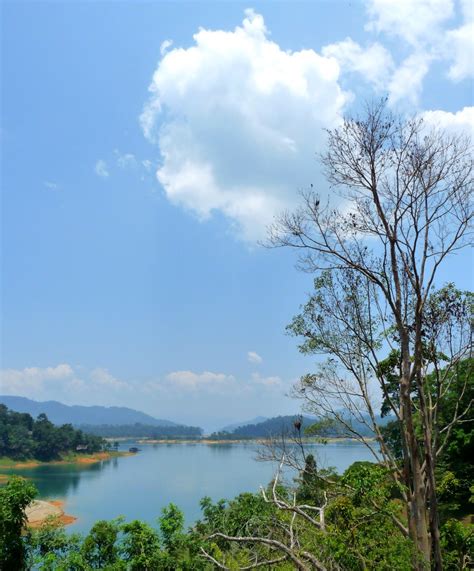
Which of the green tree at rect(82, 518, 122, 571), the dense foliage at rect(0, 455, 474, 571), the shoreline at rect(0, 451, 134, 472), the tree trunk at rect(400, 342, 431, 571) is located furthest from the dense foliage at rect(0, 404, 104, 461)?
the tree trunk at rect(400, 342, 431, 571)

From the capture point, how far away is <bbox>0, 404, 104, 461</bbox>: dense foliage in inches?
2164

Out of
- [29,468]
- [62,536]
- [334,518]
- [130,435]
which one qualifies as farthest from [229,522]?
[130,435]

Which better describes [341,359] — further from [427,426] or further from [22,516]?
[22,516]

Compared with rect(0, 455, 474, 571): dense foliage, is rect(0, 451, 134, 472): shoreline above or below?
below

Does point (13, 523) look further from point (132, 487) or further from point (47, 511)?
point (132, 487)

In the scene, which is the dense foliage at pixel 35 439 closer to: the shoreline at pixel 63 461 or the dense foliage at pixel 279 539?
the shoreline at pixel 63 461

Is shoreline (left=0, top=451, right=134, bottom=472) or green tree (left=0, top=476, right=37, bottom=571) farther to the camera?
shoreline (left=0, top=451, right=134, bottom=472)

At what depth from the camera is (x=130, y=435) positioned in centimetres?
16038

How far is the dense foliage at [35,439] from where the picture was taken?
5497 centimetres

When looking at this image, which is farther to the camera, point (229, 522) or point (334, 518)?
point (229, 522)

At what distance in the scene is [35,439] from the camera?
5812 centimetres

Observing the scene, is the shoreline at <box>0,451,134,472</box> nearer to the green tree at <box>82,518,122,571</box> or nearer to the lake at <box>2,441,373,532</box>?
the lake at <box>2,441,373,532</box>

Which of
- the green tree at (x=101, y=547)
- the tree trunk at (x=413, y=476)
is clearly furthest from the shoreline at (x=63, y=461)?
the tree trunk at (x=413, y=476)

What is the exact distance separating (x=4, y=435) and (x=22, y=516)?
5538cm
